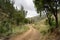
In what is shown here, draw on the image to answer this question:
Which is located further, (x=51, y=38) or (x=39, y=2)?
(x=39, y=2)

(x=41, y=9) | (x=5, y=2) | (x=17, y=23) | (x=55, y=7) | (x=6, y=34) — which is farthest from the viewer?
(x=5, y=2)

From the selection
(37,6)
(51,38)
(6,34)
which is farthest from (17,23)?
(51,38)

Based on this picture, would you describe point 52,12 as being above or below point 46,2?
below

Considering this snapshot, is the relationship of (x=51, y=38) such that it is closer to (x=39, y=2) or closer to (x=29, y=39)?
(x=29, y=39)

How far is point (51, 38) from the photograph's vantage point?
60.8 ft

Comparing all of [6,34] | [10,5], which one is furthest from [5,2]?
[6,34]

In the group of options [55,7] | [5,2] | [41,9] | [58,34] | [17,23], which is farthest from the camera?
[5,2]

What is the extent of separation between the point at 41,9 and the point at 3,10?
108ft

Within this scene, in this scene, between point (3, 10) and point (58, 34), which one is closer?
point (58, 34)

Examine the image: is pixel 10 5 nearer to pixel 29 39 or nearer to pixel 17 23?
Answer: pixel 17 23

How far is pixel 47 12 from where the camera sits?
69.5 feet

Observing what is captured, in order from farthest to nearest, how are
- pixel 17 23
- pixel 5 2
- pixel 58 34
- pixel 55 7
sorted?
pixel 5 2, pixel 17 23, pixel 55 7, pixel 58 34

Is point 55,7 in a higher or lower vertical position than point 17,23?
higher

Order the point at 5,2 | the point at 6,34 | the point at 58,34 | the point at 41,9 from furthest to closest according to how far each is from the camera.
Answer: the point at 5,2, the point at 6,34, the point at 41,9, the point at 58,34
